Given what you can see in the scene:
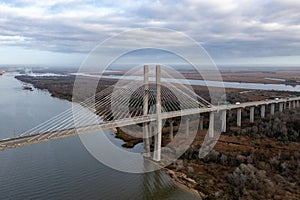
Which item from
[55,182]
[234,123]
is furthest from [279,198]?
[234,123]

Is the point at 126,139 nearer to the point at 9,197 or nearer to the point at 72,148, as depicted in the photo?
the point at 72,148

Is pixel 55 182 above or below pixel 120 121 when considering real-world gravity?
below

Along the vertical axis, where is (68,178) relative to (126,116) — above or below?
below

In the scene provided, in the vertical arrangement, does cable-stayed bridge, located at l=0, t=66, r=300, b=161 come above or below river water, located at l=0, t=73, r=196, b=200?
above

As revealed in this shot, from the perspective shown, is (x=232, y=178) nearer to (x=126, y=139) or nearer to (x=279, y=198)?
(x=279, y=198)

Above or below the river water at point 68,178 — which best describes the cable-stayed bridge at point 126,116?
above

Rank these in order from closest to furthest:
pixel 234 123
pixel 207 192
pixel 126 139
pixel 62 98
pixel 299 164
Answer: pixel 207 192
pixel 299 164
pixel 126 139
pixel 234 123
pixel 62 98

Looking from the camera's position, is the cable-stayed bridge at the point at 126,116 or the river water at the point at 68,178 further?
the cable-stayed bridge at the point at 126,116

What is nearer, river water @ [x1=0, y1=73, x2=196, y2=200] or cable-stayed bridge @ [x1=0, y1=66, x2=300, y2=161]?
river water @ [x1=0, y1=73, x2=196, y2=200]

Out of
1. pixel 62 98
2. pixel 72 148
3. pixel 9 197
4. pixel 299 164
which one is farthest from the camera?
pixel 62 98

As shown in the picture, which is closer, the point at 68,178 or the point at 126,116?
the point at 68,178

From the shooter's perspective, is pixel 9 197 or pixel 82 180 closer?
pixel 9 197
